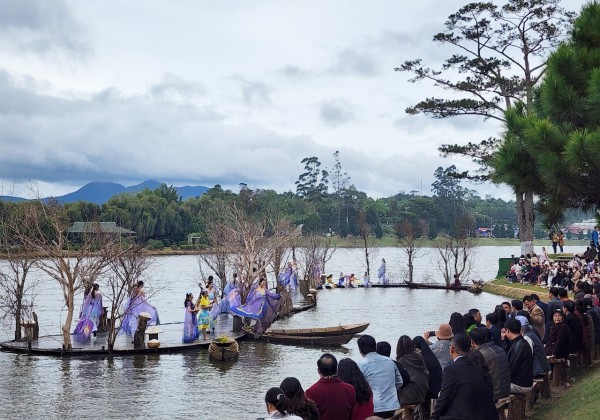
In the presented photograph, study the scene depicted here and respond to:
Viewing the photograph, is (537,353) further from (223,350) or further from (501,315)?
(223,350)

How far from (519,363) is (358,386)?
3.30m

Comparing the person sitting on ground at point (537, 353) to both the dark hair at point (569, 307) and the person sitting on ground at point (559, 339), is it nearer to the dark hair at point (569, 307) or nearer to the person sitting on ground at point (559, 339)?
the person sitting on ground at point (559, 339)

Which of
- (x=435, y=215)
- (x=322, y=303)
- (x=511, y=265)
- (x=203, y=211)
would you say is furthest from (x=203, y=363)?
(x=435, y=215)

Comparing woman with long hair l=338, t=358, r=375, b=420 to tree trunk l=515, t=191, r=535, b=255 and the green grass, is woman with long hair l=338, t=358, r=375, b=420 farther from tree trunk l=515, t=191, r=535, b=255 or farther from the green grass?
tree trunk l=515, t=191, r=535, b=255

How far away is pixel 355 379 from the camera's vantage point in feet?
26.0

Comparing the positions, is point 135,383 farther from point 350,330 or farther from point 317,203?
point 317,203

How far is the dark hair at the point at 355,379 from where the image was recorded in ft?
25.8

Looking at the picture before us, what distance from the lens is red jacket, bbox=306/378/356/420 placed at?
743 cm

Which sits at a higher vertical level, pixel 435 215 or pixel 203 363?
pixel 435 215

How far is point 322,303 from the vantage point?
41.7m

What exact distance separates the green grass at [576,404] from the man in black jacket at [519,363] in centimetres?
70

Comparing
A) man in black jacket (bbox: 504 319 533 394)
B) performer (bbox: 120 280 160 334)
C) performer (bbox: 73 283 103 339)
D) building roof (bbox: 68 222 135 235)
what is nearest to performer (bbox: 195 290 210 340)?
performer (bbox: 120 280 160 334)

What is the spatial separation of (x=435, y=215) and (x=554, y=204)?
109 meters

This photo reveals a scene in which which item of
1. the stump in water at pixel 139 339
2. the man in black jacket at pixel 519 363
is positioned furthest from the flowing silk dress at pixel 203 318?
the man in black jacket at pixel 519 363
